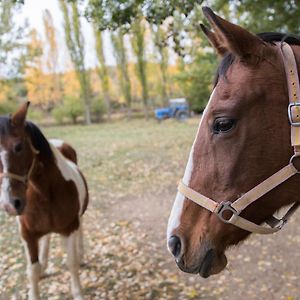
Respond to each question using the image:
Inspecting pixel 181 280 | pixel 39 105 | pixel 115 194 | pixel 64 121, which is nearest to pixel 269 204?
pixel 181 280

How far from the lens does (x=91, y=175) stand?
944 centimetres

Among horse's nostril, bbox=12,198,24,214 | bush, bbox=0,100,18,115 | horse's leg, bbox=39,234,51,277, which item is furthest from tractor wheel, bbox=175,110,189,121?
horse's nostril, bbox=12,198,24,214

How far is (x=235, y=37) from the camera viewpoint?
45.0 inches

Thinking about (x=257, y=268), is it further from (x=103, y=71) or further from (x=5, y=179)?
(x=103, y=71)

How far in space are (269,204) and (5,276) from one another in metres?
3.72

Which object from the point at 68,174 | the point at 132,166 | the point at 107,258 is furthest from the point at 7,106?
the point at 68,174

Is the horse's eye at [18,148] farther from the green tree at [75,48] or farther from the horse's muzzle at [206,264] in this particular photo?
the green tree at [75,48]

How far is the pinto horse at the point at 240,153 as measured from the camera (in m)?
1.19

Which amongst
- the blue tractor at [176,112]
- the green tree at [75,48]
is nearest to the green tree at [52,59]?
the green tree at [75,48]

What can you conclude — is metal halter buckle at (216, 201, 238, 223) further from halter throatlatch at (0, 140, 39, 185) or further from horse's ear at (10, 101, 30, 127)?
horse's ear at (10, 101, 30, 127)

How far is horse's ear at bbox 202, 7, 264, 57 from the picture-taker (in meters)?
1.12

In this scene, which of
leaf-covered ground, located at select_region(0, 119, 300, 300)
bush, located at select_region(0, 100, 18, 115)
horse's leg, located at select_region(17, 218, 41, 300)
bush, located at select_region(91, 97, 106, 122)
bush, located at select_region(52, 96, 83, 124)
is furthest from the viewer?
bush, located at select_region(91, 97, 106, 122)

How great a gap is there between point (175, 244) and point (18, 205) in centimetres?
189

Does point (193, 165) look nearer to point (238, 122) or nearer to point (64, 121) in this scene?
point (238, 122)
